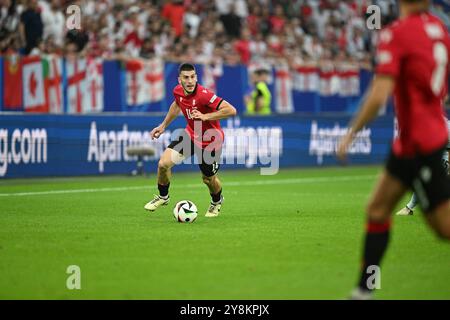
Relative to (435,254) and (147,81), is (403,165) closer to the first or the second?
(435,254)

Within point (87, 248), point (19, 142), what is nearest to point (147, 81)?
point (19, 142)

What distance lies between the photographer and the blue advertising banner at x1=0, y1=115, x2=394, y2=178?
68.0ft

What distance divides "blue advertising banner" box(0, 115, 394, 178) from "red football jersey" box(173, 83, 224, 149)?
6708 mm

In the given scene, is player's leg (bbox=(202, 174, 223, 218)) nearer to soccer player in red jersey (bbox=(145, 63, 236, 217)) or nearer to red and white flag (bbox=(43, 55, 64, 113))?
soccer player in red jersey (bbox=(145, 63, 236, 217))

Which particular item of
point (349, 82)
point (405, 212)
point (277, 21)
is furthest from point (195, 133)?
point (277, 21)

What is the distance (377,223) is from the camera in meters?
7.77

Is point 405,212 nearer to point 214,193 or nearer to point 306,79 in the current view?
point 214,193

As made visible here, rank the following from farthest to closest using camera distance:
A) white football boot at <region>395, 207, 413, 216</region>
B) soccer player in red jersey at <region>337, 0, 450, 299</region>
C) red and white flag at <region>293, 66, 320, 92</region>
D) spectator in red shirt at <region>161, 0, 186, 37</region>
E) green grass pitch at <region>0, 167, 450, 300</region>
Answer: red and white flag at <region>293, 66, 320, 92</region>, spectator in red shirt at <region>161, 0, 186, 37</region>, white football boot at <region>395, 207, 413, 216</region>, green grass pitch at <region>0, 167, 450, 300</region>, soccer player in red jersey at <region>337, 0, 450, 299</region>

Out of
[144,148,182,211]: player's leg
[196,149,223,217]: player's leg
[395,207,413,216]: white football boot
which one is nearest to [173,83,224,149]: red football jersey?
[196,149,223,217]: player's leg

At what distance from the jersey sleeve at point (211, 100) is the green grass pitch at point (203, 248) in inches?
64.2

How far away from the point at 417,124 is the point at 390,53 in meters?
0.60

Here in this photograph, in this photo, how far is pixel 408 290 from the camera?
8.59 m

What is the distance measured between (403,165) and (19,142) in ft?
45.9

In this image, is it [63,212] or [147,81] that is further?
[147,81]
